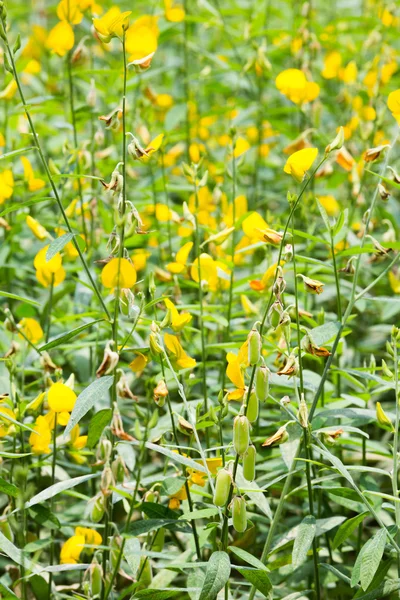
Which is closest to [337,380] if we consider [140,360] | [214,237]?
[214,237]

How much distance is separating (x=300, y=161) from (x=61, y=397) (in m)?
0.58

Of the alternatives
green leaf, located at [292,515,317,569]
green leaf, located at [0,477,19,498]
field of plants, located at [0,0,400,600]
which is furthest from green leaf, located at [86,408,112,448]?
green leaf, located at [292,515,317,569]

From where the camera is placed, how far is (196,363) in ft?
5.78

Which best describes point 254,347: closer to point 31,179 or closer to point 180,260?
point 180,260

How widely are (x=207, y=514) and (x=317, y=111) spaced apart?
5.78ft

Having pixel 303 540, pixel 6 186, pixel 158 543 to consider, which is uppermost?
pixel 6 186

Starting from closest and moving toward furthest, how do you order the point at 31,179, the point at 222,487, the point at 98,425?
the point at 222,487
the point at 98,425
the point at 31,179

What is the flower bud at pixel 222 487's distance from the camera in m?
1.31

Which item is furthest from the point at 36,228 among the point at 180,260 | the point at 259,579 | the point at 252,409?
the point at 259,579

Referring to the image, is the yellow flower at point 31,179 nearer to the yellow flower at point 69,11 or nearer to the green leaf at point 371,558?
the yellow flower at point 69,11

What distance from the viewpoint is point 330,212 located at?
3076mm

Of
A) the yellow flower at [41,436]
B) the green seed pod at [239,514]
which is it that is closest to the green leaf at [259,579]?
the green seed pod at [239,514]

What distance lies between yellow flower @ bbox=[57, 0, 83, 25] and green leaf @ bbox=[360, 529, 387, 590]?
1348 mm

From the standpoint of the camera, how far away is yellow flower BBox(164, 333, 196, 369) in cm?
158
